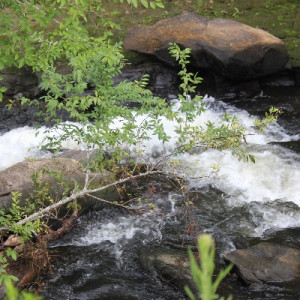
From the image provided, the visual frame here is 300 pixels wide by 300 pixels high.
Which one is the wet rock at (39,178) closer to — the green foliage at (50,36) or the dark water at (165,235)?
the dark water at (165,235)

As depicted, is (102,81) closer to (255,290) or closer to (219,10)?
(255,290)

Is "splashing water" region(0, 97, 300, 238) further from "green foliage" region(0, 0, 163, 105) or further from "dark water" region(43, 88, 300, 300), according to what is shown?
"green foliage" region(0, 0, 163, 105)

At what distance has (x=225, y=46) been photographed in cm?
1081

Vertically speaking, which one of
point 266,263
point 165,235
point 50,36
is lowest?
point 266,263

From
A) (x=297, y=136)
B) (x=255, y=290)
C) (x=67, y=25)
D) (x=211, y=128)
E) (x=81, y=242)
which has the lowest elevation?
(x=297, y=136)

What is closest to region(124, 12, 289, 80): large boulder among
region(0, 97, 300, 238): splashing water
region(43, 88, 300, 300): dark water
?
region(0, 97, 300, 238): splashing water

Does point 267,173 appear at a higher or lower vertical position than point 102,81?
lower

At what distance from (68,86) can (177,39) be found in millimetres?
6044

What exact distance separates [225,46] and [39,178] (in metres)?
5.72

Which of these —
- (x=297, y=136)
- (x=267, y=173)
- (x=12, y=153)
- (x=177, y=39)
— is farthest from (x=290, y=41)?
(x=12, y=153)

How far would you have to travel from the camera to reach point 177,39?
11.3m

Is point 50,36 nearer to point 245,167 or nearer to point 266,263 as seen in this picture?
point 266,263

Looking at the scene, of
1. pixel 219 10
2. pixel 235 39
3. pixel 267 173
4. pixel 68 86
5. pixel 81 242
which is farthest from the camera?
pixel 219 10

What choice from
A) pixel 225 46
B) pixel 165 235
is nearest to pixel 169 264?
pixel 165 235
